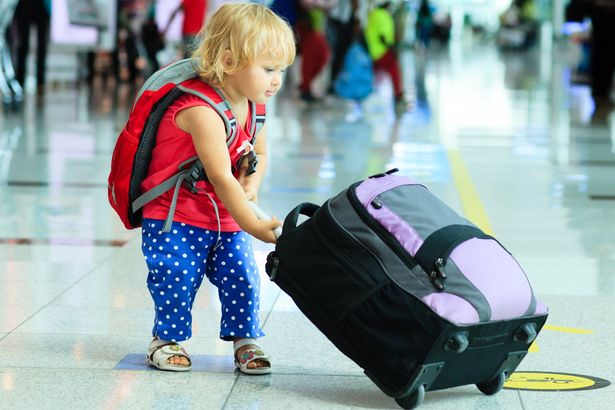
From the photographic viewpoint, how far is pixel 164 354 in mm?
3682

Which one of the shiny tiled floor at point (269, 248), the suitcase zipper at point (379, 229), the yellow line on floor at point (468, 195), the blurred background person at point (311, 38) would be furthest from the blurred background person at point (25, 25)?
the suitcase zipper at point (379, 229)

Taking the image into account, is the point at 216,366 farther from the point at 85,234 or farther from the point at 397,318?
the point at 85,234

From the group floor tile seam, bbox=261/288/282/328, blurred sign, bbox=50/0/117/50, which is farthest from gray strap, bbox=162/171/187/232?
blurred sign, bbox=50/0/117/50

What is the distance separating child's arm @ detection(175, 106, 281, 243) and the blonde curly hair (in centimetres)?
14

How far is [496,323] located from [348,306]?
398 mm

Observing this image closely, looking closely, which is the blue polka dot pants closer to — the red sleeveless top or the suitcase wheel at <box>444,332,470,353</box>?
the red sleeveless top

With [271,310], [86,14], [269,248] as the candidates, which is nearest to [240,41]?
[271,310]

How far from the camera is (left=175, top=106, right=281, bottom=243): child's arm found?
3484mm

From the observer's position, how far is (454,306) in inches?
123

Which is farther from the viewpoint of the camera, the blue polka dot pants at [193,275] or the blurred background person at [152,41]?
the blurred background person at [152,41]

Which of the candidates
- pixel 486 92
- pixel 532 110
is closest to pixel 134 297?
pixel 532 110

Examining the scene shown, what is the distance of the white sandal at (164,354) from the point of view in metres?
3.67

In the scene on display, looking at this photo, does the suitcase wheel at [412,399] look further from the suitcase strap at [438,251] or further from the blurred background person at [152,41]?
the blurred background person at [152,41]

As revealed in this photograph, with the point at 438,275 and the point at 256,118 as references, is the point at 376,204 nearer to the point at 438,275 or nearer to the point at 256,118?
the point at 438,275
